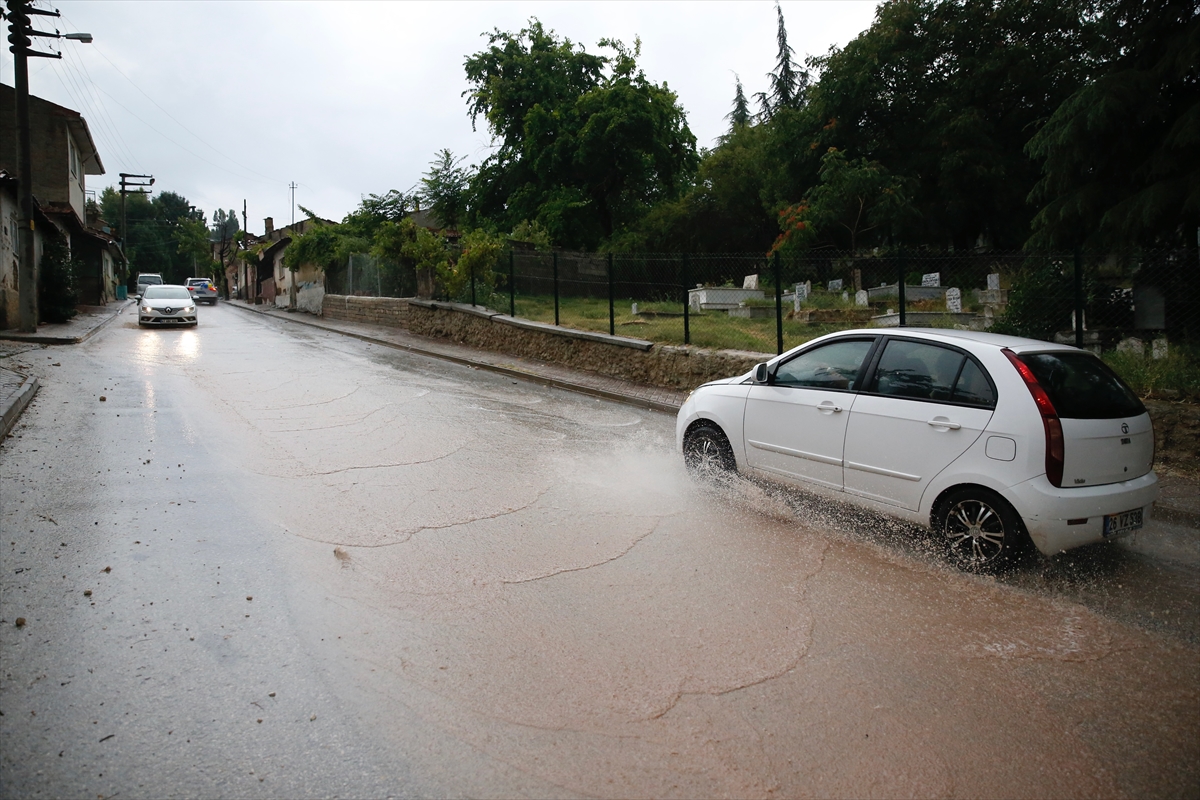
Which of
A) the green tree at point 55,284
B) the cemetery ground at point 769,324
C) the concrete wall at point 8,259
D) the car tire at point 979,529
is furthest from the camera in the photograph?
the green tree at point 55,284

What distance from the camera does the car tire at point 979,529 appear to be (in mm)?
5047

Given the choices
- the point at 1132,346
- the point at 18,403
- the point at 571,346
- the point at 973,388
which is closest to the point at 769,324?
the point at 571,346

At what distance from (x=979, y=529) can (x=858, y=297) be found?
14881mm

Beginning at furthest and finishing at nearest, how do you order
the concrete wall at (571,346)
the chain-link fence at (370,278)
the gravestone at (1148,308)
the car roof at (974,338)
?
the chain-link fence at (370,278) < the concrete wall at (571,346) < the gravestone at (1148,308) < the car roof at (974,338)

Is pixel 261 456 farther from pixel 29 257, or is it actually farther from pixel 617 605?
pixel 29 257

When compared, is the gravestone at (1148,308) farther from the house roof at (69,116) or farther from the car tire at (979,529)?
the house roof at (69,116)

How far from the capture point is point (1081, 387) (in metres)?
5.25

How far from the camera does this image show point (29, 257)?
17688 millimetres

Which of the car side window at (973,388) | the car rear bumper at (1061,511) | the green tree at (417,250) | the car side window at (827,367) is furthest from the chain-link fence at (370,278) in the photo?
the car rear bumper at (1061,511)

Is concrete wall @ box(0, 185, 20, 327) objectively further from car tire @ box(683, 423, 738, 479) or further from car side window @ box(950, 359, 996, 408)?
car side window @ box(950, 359, 996, 408)

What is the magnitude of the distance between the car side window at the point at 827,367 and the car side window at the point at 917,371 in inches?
8.3

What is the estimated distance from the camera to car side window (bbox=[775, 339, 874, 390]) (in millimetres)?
6172

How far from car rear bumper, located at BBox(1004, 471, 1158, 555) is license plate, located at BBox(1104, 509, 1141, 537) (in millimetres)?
38

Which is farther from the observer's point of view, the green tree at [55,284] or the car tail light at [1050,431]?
the green tree at [55,284]
